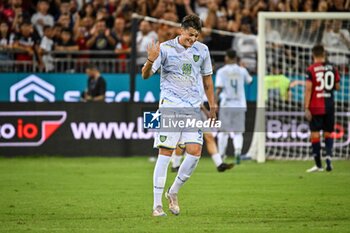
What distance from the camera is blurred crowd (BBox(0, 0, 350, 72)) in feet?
75.2

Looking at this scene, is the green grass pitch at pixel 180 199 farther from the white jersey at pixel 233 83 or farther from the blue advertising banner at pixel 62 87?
the blue advertising banner at pixel 62 87

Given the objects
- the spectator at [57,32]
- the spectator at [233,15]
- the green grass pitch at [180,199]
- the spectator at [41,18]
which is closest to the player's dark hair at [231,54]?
the green grass pitch at [180,199]

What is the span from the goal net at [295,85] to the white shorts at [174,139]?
1097cm

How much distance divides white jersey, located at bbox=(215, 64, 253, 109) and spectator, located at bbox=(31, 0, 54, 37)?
5.42 metres

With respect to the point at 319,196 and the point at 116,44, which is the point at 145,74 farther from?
the point at 116,44

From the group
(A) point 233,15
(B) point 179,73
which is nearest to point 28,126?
(A) point 233,15

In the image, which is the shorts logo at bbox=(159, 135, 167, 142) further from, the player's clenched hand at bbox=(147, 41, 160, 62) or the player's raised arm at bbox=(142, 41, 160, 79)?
the player's clenched hand at bbox=(147, 41, 160, 62)

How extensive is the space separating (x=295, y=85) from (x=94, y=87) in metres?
4.89

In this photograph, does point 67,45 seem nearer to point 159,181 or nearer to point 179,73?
point 179,73

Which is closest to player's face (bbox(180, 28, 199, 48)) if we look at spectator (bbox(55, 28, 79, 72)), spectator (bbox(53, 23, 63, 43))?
spectator (bbox(55, 28, 79, 72))

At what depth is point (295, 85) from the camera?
2245cm

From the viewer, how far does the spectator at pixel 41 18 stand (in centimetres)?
2394

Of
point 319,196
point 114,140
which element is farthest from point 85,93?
point 319,196

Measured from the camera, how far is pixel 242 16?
24453 millimetres
